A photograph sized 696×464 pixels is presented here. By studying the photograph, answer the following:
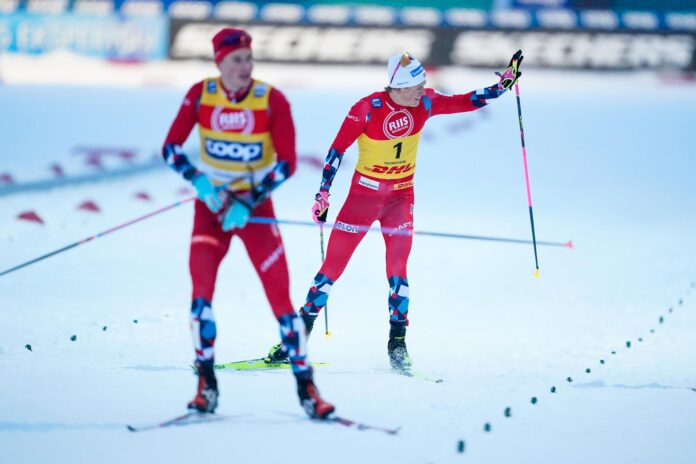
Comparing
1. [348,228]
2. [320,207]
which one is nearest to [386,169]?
[348,228]

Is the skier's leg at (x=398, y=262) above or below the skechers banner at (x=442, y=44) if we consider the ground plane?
below

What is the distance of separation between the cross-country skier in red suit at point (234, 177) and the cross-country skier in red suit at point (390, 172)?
1.03 m

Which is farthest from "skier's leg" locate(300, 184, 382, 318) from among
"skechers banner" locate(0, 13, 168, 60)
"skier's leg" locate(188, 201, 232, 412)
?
"skechers banner" locate(0, 13, 168, 60)

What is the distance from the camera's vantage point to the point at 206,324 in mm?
5184

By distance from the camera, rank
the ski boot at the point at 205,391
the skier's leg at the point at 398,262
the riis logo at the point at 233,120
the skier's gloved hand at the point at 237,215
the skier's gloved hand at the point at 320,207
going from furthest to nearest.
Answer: the skier's leg at the point at 398,262 → the skier's gloved hand at the point at 320,207 → the ski boot at the point at 205,391 → the riis logo at the point at 233,120 → the skier's gloved hand at the point at 237,215

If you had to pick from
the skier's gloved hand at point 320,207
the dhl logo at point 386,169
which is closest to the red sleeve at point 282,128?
the skier's gloved hand at point 320,207

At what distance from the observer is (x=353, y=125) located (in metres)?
6.24

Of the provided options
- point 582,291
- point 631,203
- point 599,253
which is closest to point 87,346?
point 582,291

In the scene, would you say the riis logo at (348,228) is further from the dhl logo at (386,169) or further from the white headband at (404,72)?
the white headband at (404,72)

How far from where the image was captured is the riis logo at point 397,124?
629cm

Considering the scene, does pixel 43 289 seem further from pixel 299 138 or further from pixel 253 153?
pixel 299 138

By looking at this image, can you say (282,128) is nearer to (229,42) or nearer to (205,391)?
(229,42)

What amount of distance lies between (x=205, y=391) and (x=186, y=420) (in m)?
0.19

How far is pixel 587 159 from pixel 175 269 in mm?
7691
